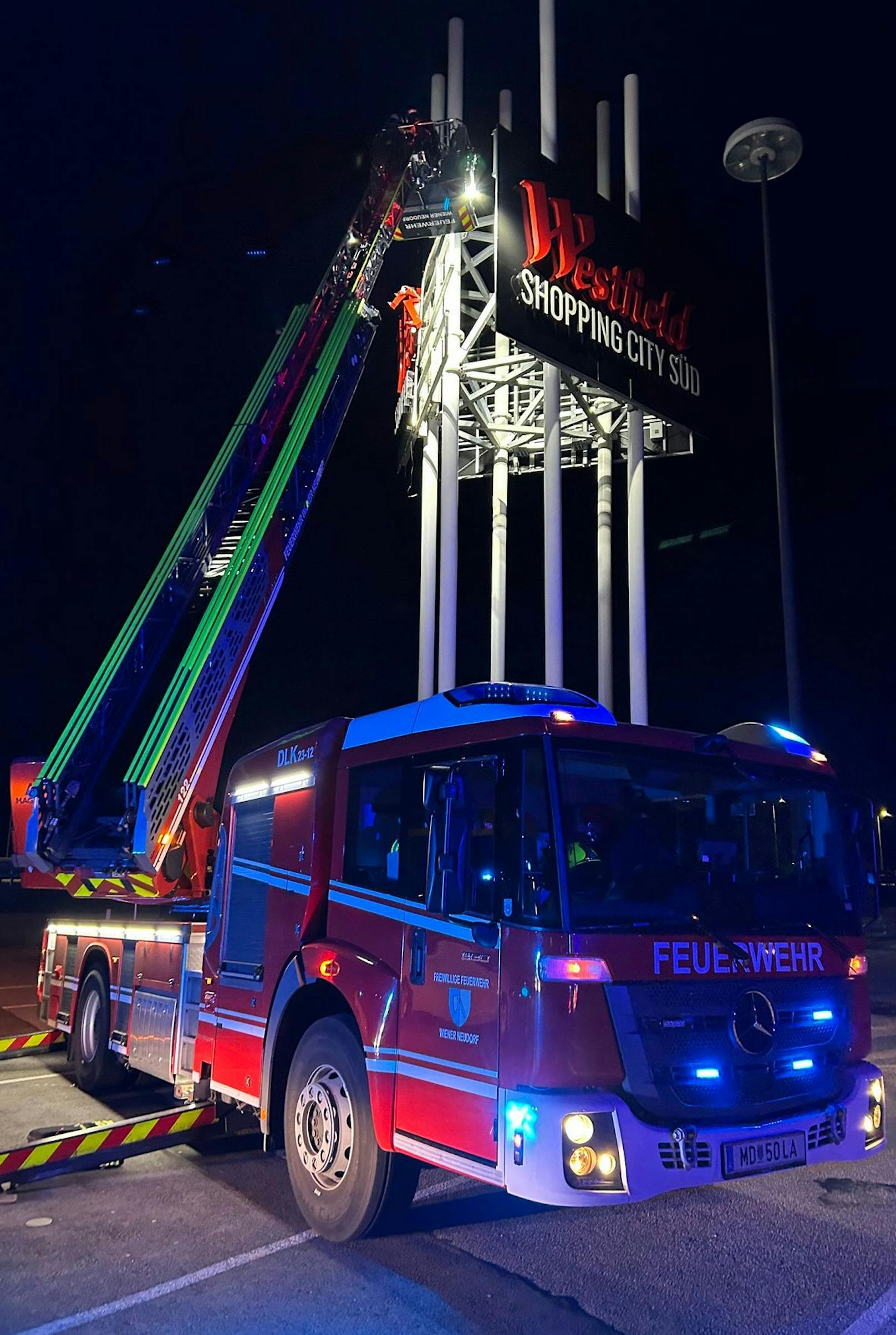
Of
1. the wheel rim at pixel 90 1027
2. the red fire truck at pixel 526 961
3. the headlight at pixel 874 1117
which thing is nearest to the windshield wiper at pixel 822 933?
the red fire truck at pixel 526 961

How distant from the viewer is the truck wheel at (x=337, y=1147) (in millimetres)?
4965

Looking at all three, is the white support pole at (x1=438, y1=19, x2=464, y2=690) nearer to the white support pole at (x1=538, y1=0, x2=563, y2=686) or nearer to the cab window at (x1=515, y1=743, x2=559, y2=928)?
the white support pole at (x1=538, y1=0, x2=563, y2=686)

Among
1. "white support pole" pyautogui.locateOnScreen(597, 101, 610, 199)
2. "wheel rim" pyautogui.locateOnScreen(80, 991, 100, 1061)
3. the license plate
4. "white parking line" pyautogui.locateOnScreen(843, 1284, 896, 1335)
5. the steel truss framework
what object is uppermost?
"white support pole" pyautogui.locateOnScreen(597, 101, 610, 199)

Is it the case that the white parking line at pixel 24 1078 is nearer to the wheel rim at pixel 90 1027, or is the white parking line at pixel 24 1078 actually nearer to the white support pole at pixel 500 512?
the wheel rim at pixel 90 1027

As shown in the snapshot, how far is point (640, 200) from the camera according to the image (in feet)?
48.3

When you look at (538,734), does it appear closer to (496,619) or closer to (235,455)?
(235,455)

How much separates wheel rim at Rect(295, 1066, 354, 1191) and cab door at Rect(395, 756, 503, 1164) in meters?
0.51

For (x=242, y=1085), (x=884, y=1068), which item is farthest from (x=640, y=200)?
(x=242, y=1085)

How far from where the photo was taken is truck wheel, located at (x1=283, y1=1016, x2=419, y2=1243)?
496cm

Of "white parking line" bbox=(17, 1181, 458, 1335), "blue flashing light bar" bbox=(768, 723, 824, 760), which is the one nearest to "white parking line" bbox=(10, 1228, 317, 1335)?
"white parking line" bbox=(17, 1181, 458, 1335)

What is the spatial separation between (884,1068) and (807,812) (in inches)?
217

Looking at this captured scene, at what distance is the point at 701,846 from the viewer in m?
4.89

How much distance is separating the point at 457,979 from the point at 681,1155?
3.86ft

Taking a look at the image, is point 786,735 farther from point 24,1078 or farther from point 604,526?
point 604,526
